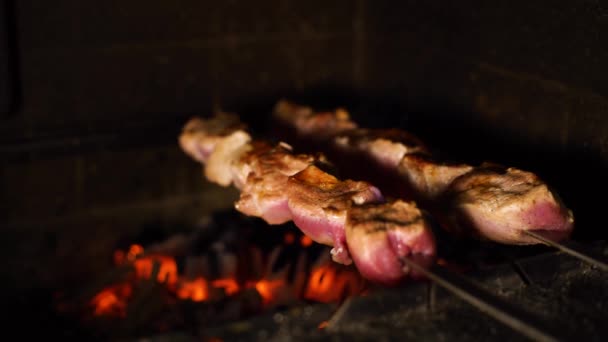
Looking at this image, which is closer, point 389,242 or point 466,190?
point 389,242

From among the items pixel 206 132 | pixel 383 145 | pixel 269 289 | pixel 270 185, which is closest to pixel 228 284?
pixel 269 289

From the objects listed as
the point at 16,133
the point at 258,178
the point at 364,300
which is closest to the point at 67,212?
the point at 16,133

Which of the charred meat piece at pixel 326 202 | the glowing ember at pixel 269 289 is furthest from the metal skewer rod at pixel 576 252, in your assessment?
the glowing ember at pixel 269 289

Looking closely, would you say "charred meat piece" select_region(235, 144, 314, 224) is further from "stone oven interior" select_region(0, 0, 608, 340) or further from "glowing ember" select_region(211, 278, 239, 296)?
"stone oven interior" select_region(0, 0, 608, 340)

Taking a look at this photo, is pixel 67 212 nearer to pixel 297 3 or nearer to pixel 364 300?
pixel 297 3

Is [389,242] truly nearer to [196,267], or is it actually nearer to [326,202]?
[326,202]

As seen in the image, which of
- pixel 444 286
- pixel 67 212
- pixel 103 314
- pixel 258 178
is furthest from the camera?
pixel 67 212

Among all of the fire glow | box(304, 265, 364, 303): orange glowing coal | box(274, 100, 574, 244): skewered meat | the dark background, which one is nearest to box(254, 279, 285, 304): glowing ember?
the fire glow
